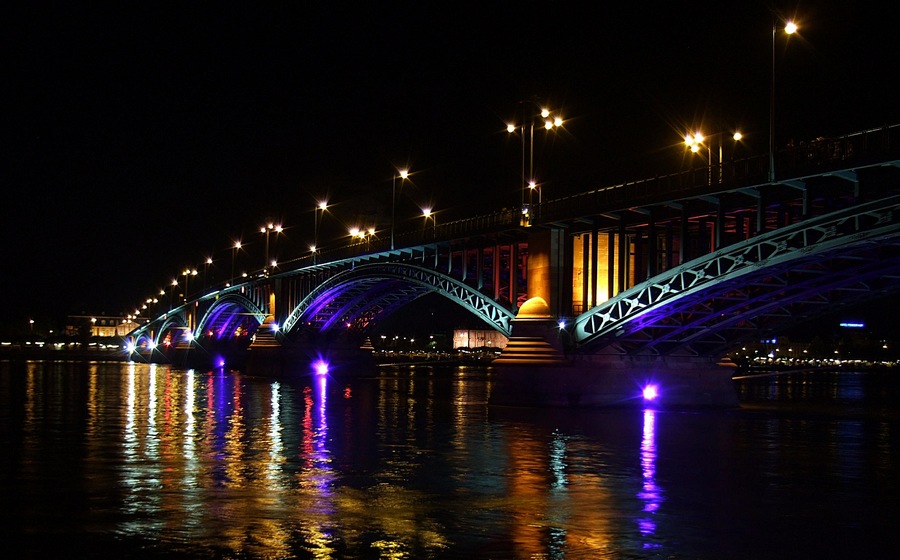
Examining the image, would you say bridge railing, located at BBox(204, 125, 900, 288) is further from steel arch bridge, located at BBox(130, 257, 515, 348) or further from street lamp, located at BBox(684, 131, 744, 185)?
steel arch bridge, located at BBox(130, 257, 515, 348)

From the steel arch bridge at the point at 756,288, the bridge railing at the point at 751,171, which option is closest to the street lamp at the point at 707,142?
the bridge railing at the point at 751,171

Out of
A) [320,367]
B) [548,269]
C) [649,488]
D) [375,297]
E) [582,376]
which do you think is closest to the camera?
[649,488]

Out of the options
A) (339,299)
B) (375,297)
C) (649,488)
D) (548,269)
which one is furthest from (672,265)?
(339,299)

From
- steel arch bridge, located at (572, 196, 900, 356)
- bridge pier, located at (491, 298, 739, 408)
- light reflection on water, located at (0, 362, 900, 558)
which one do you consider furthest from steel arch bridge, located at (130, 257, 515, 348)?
light reflection on water, located at (0, 362, 900, 558)

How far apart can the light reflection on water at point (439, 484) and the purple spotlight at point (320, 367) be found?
50.7m

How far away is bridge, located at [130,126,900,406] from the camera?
3716 centimetres

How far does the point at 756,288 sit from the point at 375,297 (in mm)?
49553

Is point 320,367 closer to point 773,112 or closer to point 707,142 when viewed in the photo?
point 707,142

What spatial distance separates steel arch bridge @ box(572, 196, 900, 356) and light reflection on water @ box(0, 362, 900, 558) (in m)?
4.64

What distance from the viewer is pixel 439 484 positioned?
2378 centimetres

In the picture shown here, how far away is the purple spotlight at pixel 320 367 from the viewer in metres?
98.0

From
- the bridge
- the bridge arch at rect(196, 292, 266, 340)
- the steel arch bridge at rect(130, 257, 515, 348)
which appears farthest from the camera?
the bridge arch at rect(196, 292, 266, 340)

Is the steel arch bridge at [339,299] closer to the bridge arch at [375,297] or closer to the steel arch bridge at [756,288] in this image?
the bridge arch at [375,297]

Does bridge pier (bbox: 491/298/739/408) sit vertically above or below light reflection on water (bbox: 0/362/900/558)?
above
